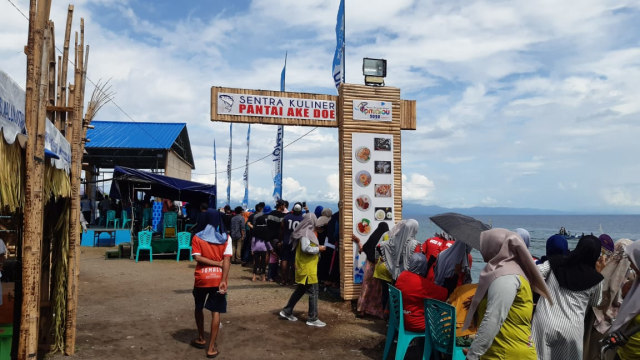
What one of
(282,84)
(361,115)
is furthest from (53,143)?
(282,84)

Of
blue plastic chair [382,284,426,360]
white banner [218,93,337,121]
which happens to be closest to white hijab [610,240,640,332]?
blue plastic chair [382,284,426,360]

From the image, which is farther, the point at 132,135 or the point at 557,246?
the point at 132,135

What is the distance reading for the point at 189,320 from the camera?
7.11 m

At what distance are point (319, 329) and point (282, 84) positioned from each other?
51.0 feet

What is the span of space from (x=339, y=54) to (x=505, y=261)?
362 inches

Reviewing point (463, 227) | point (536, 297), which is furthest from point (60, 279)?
point (536, 297)

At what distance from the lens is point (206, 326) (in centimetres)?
682

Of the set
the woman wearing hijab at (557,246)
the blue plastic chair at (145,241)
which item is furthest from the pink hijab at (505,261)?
the blue plastic chair at (145,241)

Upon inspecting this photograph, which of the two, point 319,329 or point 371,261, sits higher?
point 371,261

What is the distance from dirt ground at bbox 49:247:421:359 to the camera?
5746 mm

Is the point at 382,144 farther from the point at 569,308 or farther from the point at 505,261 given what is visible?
the point at 505,261

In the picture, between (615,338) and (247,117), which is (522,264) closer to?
(615,338)

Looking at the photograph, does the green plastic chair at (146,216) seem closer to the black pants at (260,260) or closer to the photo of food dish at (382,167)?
the black pants at (260,260)

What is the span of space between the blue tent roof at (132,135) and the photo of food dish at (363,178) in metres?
15.7
